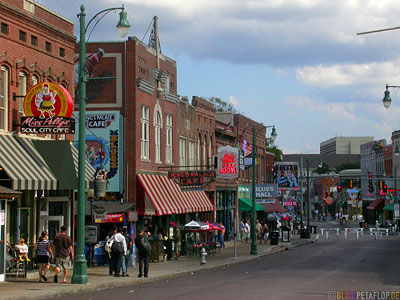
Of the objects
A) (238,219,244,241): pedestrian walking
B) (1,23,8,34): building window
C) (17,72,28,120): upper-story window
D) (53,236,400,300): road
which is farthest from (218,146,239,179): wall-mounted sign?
(1,23,8,34): building window

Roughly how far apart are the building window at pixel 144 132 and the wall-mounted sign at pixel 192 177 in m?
1.80

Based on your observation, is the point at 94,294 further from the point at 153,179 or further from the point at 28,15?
the point at 153,179

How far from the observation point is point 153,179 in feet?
124

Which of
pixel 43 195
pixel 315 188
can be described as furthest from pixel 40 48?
pixel 315 188

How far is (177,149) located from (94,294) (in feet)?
78.6

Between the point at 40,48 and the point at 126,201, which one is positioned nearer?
the point at 40,48

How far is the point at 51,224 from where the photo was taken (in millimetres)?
27359

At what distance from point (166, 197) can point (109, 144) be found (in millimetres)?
4495

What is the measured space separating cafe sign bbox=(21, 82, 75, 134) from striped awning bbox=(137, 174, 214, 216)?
39.2 feet

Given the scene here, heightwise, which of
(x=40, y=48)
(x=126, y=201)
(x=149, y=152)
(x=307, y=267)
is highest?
(x=40, y=48)

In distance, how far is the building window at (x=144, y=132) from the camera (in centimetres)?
3697

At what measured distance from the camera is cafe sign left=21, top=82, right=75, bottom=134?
23.9 metres

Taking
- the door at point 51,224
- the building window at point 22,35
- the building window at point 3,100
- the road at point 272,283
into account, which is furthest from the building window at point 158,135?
the building window at point 3,100

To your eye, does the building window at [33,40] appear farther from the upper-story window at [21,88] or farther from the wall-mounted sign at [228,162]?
the wall-mounted sign at [228,162]
